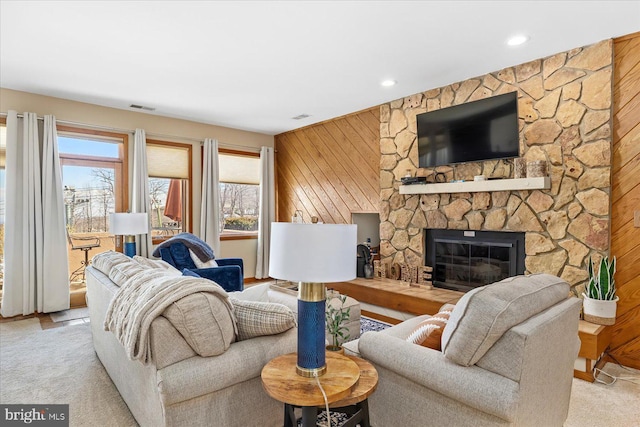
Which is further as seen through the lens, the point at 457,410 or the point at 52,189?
the point at 52,189

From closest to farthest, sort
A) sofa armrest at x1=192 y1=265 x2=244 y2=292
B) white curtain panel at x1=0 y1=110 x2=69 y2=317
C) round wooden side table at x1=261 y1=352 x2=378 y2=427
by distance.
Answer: round wooden side table at x1=261 y1=352 x2=378 y2=427, sofa armrest at x1=192 y1=265 x2=244 y2=292, white curtain panel at x1=0 y1=110 x2=69 y2=317

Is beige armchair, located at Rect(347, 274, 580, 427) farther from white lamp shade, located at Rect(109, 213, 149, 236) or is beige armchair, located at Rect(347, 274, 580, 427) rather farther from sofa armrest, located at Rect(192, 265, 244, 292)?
white lamp shade, located at Rect(109, 213, 149, 236)

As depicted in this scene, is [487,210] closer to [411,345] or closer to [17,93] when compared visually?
[411,345]

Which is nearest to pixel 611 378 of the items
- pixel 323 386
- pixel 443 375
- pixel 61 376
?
pixel 443 375

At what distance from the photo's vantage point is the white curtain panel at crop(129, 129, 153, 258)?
4953 millimetres

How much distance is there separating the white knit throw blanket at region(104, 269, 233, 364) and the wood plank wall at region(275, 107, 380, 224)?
11.6 ft

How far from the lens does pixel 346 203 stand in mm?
5324

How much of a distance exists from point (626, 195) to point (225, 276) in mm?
3803

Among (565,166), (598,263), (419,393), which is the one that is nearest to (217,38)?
(419,393)

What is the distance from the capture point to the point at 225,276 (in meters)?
4.04

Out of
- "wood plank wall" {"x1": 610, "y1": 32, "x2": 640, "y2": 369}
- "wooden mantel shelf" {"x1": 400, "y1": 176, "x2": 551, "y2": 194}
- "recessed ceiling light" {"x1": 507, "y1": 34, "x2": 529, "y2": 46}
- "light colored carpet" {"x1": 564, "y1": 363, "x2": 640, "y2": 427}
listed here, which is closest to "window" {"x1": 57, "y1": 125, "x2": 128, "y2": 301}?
"wooden mantel shelf" {"x1": 400, "y1": 176, "x2": 551, "y2": 194}

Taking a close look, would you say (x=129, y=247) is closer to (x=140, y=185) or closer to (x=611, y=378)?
(x=140, y=185)

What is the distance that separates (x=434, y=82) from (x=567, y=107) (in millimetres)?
1309

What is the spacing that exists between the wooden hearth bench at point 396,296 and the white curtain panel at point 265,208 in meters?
2.01
